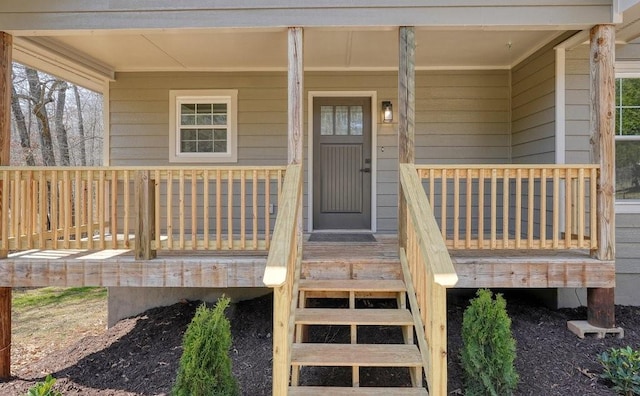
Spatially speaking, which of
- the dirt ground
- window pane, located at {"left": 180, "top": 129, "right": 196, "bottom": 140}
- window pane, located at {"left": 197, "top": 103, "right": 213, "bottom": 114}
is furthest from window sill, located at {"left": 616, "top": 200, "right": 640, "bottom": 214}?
window pane, located at {"left": 180, "top": 129, "right": 196, "bottom": 140}

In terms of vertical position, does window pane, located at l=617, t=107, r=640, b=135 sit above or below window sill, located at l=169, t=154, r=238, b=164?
above

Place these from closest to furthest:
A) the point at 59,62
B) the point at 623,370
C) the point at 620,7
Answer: the point at 623,370
the point at 620,7
the point at 59,62

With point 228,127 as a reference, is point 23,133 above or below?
above

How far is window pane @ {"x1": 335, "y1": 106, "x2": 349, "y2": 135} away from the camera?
19.0 ft

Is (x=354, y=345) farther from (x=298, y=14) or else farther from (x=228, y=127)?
(x=228, y=127)

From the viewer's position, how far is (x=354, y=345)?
2.98 metres

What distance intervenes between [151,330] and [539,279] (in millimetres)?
4074

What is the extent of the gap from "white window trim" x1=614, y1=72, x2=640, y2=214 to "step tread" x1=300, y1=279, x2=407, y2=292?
2.99 meters

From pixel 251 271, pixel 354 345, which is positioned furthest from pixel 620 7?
pixel 251 271

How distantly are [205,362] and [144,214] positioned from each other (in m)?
1.55

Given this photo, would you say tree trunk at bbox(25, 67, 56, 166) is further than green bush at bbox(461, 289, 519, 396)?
Yes

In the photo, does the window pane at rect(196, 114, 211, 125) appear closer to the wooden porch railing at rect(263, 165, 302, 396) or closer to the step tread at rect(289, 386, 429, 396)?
the wooden porch railing at rect(263, 165, 302, 396)

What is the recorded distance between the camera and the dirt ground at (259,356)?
3.31 meters

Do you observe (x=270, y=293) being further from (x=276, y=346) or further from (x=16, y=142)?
(x=16, y=142)
